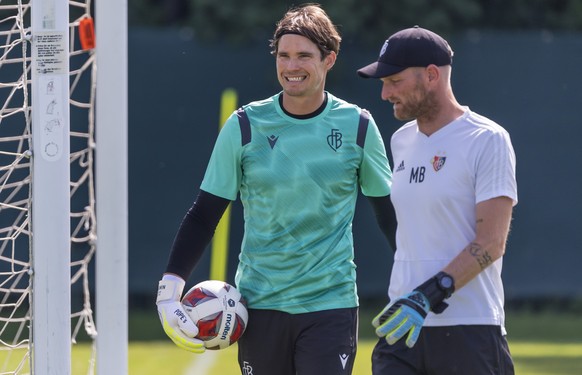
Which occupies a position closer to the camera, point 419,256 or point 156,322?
point 419,256

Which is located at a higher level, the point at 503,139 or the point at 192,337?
the point at 503,139

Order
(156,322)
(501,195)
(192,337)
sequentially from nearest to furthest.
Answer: (501,195) < (192,337) < (156,322)

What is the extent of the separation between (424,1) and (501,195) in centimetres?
925

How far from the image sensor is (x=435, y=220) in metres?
4.59

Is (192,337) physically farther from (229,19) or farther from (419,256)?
(229,19)

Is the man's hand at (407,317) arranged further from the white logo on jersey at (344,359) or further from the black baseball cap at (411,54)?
the black baseball cap at (411,54)

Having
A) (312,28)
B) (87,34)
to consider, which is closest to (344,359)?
(312,28)

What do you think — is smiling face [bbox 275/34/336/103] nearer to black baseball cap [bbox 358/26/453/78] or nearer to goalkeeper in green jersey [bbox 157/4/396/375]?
goalkeeper in green jersey [bbox 157/4/396/375]

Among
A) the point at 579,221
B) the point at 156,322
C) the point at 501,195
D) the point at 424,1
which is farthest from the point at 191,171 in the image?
the point at 501,195

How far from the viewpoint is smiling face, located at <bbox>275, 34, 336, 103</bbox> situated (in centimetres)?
504

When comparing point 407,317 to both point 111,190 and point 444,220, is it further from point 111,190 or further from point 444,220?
point 111,190

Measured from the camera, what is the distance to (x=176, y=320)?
16.1 feet

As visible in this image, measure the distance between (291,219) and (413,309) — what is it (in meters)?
0.84

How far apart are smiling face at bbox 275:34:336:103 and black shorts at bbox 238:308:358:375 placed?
941 mm
